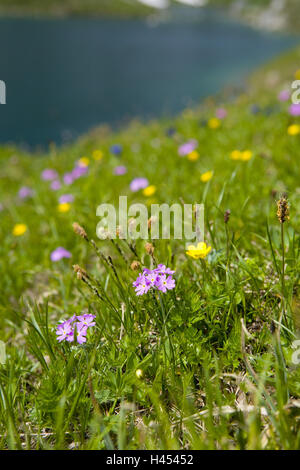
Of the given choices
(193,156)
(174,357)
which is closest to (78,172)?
(193,156)

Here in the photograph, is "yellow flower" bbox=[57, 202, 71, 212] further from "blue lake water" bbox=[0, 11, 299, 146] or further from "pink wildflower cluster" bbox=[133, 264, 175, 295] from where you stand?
"blue lake water" bbox=[0, 11, 299, 146]

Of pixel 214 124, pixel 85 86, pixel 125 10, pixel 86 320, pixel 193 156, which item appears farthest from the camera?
pixel 125 10

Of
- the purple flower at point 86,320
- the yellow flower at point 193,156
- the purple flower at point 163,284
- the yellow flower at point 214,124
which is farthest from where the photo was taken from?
the yellow flower at point 214,124

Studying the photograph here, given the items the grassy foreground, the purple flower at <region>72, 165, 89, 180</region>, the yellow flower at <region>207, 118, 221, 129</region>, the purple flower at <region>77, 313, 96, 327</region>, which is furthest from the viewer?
the yellow flower at <region>207, 118, 221, 129</region>

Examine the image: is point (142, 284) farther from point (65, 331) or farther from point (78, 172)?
point (78, 172)

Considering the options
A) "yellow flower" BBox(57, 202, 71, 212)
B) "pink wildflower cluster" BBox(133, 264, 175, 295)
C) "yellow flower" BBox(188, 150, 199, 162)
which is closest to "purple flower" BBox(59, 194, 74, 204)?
"yellow flower" BBox(57, 202, 71, 212)

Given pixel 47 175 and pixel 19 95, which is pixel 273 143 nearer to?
pixel 47 175

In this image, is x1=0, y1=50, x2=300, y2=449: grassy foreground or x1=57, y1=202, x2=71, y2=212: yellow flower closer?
x1=0, y1=50, x2=300, y2=449: grassy foreground

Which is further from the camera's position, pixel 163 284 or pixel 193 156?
pixel 193 156

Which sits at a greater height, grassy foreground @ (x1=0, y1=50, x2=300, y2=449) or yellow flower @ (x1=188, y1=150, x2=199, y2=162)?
yellow flower @ (x1=188, y1=150, x2=199, y2=162)

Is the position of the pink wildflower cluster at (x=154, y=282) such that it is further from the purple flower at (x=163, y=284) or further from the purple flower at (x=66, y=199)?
the purple flower at (x=66, y=199)

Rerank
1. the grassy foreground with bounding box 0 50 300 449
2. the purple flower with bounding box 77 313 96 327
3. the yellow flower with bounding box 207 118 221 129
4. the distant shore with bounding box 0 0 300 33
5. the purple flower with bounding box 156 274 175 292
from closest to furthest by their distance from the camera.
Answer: the grassy foreground with bounding box 0 50 300 449, the purple flower with bounding box 156 274 175 292, the purple flower with bounding box 77 313 96 327, the yellow flower with bounding box 207 118 221 129, the distant shore with bounding box 0 0 300 33

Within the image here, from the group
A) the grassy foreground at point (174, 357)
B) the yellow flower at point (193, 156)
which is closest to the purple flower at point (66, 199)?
the grassy foreground at point (174, 357)

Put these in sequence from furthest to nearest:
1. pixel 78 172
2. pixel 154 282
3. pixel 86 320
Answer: pixel 78 172
pixel 86 320
pixel 154 282
